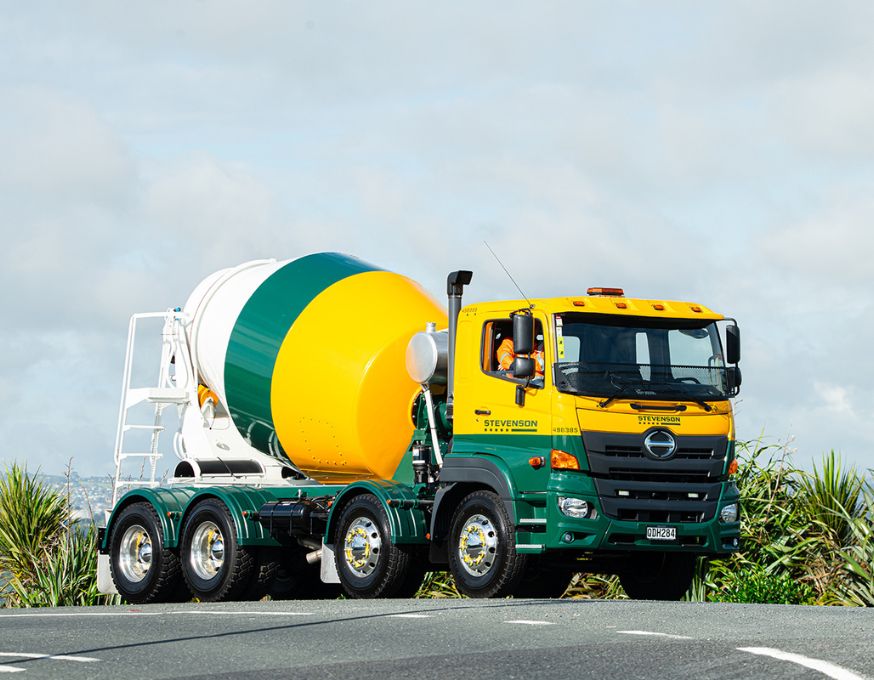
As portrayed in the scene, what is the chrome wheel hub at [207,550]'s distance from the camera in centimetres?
1634

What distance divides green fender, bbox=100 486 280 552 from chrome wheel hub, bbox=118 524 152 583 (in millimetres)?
314

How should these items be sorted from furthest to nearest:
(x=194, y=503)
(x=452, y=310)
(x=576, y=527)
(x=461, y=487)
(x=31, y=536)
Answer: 1. (x=31, y=536)
2. (x=194, y=503)
3. (x=452, y=310)
4. (x=461, y=487)
5. (x=576, y=527)

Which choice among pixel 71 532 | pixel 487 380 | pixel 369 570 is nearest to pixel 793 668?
pixel 487 380

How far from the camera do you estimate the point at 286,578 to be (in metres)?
17.0

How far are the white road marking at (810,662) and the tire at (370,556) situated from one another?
597 cm

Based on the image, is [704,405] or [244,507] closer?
[704,405]

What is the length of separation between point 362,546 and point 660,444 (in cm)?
343

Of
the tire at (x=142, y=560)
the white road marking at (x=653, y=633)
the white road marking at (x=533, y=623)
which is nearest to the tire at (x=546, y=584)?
the white road marking at (x=533, y=623)

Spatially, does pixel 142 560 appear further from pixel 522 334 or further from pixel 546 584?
pixel 522 334

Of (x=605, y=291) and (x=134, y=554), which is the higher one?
(x=605, y=291)

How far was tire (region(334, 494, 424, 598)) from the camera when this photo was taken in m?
14.4

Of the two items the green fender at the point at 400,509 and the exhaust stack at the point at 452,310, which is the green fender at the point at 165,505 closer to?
the green fender at the point at 400,509

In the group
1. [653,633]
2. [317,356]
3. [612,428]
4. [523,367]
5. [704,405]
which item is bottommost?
[653,633]

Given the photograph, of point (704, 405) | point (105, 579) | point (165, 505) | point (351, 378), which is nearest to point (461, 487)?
point (351, 378)
